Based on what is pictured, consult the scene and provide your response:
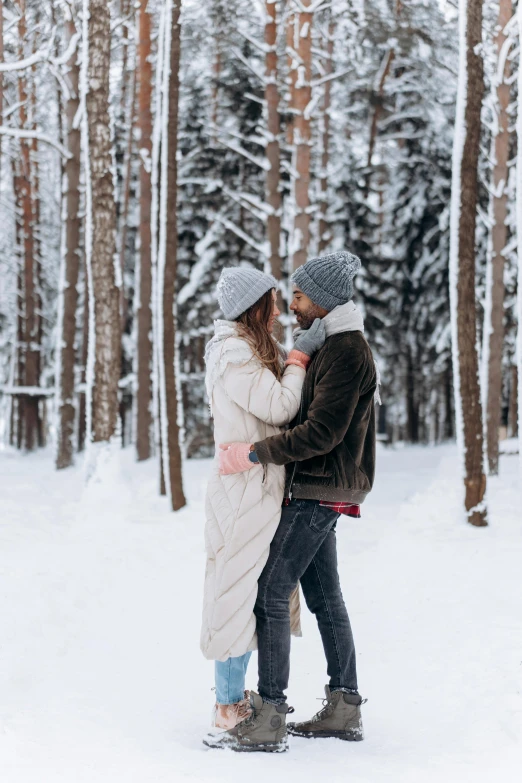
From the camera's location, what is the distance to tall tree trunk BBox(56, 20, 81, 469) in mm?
15914

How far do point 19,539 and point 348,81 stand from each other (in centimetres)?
1590

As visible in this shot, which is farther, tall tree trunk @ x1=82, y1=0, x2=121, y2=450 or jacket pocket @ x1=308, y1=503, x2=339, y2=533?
tall tree trunk @ x1=82, y1=0, x2=121, y2=450

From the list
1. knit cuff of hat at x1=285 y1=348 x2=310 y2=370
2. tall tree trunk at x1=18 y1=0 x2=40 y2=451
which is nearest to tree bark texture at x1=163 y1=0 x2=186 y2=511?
knit cuff of hat at x1=285 y1=348 x2=310 y2=370

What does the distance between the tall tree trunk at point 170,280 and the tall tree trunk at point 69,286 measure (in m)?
5.16

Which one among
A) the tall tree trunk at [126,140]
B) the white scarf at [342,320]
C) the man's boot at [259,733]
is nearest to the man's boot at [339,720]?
the man's boot at [259,733]

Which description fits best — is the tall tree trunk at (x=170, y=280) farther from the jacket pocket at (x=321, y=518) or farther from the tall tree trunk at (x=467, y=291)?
the jacket pocket at (x=321, y=518)

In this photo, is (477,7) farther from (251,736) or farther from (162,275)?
(251,736)

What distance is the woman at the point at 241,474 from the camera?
3801mm

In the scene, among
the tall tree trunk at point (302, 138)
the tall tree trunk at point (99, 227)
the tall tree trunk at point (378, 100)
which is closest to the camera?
the tall tree trunk at point (99, 227)

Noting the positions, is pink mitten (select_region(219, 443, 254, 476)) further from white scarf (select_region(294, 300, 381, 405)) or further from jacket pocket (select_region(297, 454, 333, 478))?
white scarf (select_region(294, 300, 381, 405))

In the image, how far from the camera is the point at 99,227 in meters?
9.68

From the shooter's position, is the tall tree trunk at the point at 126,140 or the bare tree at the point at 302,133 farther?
the tall tree trunk at the point at 126,140

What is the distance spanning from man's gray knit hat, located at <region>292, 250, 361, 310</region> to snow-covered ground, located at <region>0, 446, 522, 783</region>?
2.07 m

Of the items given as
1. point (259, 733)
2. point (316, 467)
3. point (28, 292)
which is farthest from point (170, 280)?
point (28, 292)
